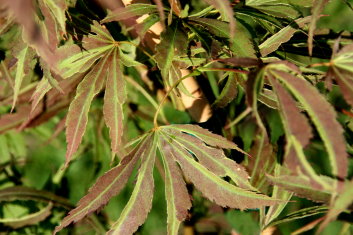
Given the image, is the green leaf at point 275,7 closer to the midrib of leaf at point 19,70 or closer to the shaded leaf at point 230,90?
the shaded leaf at point 230,90

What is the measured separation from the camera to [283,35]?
0.53m

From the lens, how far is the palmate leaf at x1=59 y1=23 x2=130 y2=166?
538mm

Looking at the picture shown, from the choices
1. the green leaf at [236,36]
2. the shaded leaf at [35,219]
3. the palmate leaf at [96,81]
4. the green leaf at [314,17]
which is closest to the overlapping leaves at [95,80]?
the palmate leaf at [96,81]

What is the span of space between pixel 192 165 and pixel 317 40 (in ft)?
0.85

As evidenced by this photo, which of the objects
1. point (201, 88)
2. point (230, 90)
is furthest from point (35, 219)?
point (230, 90)

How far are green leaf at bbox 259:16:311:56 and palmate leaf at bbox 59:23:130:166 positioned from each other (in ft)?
0.55

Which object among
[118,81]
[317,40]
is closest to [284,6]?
[317,40]

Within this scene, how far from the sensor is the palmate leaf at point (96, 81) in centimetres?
54

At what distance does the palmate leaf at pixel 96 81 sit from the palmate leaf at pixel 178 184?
0.04 m

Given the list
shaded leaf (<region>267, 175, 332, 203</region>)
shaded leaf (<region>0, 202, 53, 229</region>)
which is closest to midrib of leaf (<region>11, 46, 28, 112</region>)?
shaded leaf (<region>267, 175, 332, 203</region>)

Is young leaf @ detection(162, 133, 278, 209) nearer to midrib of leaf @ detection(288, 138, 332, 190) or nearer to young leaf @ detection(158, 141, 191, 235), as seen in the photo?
young leaf @ detection(158, 141, 191, 235)

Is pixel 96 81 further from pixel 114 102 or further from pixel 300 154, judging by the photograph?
pixel 300 154

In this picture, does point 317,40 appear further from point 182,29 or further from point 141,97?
point 141,97

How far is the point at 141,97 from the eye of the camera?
1036mm
